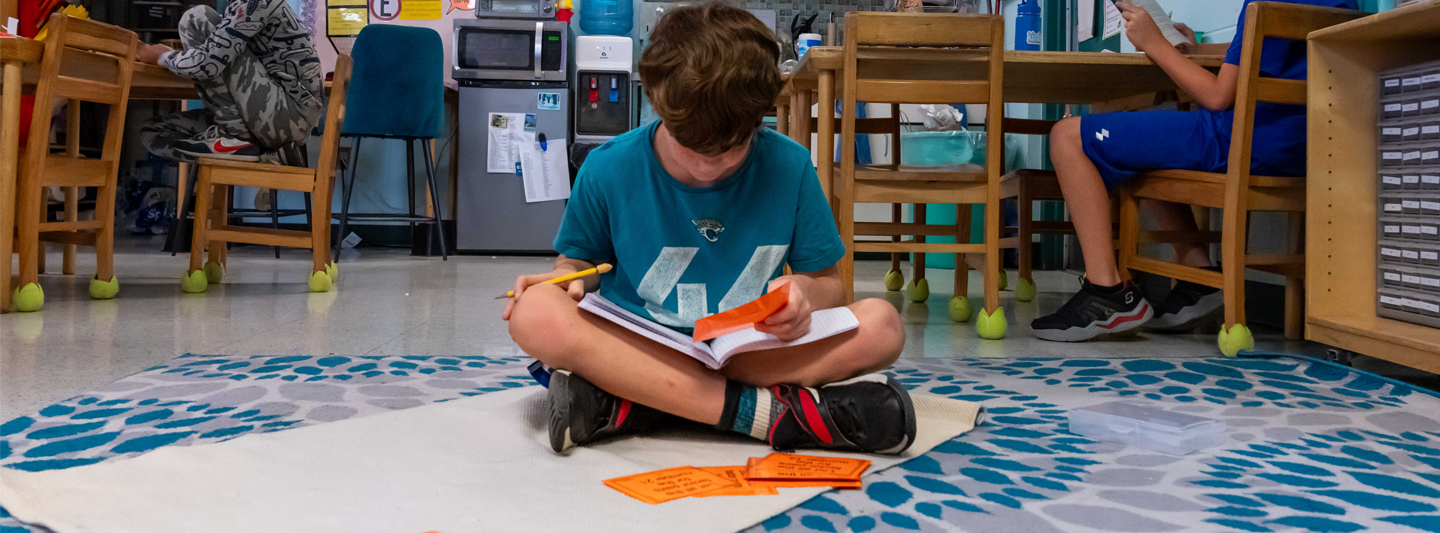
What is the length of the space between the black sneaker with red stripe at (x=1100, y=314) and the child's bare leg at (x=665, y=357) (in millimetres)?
1090

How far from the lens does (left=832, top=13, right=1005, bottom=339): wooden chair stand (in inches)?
80.8

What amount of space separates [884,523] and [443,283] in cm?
260

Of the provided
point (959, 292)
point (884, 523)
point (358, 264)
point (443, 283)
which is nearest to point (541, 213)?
point (358, 264)

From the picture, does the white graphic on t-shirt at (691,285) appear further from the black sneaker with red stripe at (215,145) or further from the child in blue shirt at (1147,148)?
the black sneaker with red stripe at (215,145)

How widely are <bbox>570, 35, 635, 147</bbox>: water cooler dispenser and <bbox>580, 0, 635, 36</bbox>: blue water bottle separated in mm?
286

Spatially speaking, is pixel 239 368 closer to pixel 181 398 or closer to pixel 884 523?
pixel 181 398

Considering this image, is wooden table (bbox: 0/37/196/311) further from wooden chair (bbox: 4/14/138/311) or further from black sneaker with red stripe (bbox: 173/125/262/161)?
black sneaker with red stripe (bbox: 173/125/262/161)

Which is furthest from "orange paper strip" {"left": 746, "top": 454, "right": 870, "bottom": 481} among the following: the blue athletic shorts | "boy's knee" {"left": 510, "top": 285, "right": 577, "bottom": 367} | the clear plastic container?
the blue athletic shorts

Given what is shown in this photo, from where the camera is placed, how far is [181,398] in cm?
136

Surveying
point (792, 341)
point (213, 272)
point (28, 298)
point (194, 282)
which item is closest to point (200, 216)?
point (194, 282)

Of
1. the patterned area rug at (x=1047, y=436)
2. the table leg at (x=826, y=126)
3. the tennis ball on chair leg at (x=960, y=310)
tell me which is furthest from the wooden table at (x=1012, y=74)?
the patterned area rug at (x=1047, y=436)

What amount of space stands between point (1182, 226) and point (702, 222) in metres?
1.72

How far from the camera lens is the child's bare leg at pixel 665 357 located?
3.51ft

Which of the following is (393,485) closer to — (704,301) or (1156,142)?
(704,301)
